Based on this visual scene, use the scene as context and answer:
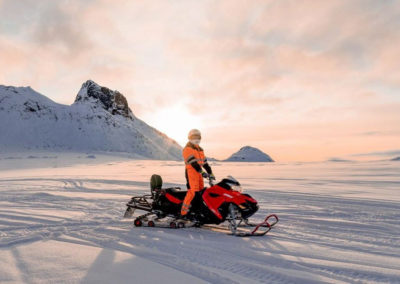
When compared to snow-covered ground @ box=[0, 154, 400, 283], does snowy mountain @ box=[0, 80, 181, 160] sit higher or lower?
higher

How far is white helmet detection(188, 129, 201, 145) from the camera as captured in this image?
6352mm

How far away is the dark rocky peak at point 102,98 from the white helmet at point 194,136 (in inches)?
5034

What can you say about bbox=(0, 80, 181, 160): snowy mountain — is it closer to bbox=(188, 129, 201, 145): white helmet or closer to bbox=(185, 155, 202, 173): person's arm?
bbox=(188, 129, 201, 145): white helmet

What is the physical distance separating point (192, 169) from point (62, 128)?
97.3 m

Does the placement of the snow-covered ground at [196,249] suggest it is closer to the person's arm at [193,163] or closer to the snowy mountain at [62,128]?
the person's arm at [193,163]

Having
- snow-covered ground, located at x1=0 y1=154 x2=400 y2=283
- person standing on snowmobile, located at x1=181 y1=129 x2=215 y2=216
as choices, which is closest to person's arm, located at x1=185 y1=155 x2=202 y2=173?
person standing on snowmobile, located at x1=181 y1=129 x2=215 y2=216

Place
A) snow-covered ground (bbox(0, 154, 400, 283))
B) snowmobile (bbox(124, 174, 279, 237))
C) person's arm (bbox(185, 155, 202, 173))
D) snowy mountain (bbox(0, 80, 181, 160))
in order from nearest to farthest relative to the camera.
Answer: snow-covered ground (bbox(0, 154, 400, 283)), snowmobile (bbox(124, 174, 279, 237)), person's arm (bbox(185, 155, 202, 173)), snowy mountain (bbox(0, 80, 181, 160))

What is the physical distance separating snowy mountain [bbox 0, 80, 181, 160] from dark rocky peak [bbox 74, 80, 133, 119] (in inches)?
132

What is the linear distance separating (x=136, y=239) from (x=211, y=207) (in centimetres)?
156

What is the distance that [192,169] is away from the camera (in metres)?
6.33

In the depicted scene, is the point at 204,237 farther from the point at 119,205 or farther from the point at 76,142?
the point at 76,142

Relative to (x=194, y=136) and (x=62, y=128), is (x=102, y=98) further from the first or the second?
(x=194, y=136)

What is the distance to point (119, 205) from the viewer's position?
8.89m

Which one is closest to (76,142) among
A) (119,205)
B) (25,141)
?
(25,141)
